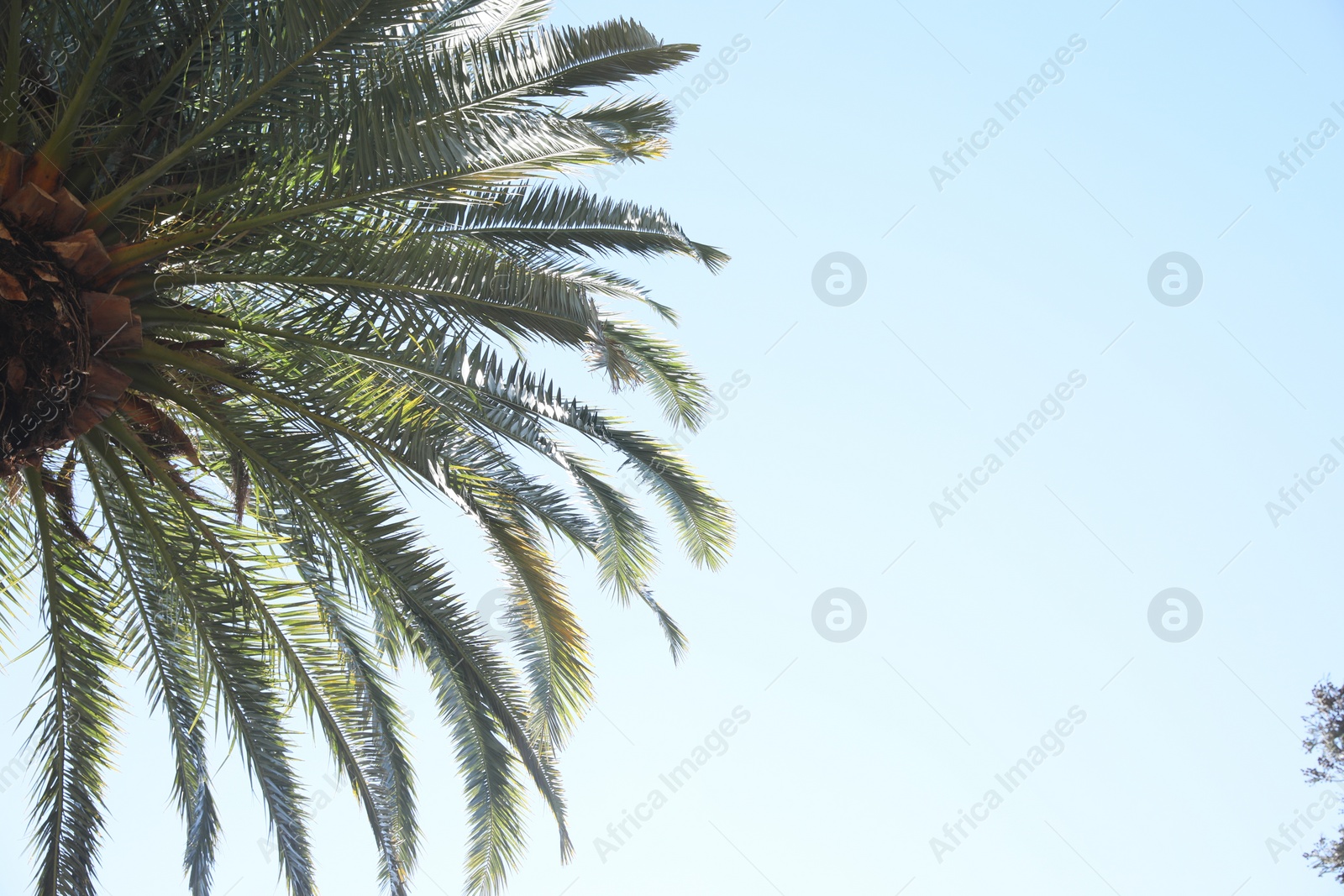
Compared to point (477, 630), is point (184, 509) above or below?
below

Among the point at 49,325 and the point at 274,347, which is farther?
the point at 274,347

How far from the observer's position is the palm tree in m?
4.28

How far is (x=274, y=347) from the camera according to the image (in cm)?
482

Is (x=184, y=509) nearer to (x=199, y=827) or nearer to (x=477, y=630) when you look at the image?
(x=477, y=630)

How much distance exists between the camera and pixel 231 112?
432cm

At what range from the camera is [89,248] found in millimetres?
4203

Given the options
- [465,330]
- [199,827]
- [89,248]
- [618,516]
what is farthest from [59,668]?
[618,516]

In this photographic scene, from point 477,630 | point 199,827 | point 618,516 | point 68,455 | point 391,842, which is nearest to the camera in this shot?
point 68,455

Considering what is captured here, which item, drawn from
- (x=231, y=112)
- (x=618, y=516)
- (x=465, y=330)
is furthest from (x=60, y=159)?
(x=618, y=516)

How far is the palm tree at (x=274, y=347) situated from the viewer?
169 inches

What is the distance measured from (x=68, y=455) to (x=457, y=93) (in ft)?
9.29

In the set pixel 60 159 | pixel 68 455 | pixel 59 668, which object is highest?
pixel 60 159

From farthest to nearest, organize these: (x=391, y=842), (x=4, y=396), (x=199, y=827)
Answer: (x=199, y=827)
(x=391, y=842)
(x=4, y=396)

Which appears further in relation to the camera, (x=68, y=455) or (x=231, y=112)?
(x=68, y=455)
